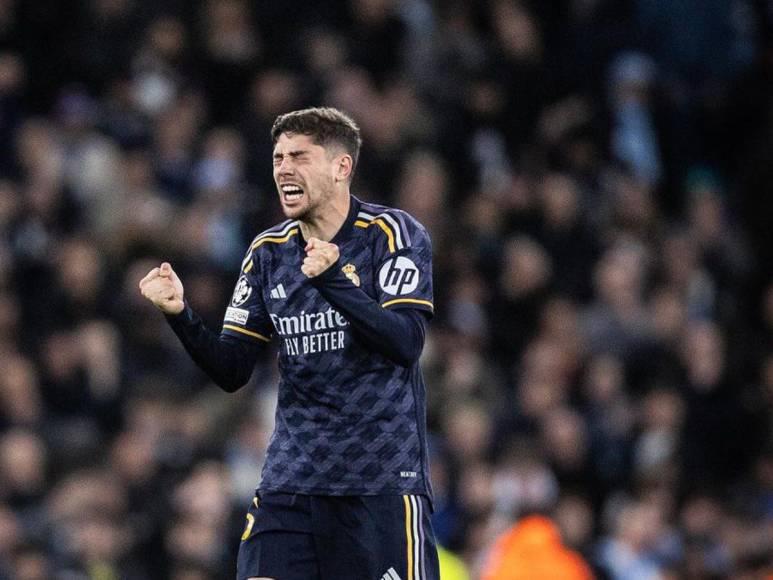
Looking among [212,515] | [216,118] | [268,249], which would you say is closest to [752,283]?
[216,118]

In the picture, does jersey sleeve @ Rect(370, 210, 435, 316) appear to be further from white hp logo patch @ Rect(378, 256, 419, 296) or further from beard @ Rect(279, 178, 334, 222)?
beard @ Rect(279, 178, 334, 222)

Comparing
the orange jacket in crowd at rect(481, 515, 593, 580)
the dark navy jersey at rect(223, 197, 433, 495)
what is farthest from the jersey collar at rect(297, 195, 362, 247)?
the orange jacket in crowd at rect(481, 515, 593, 580)

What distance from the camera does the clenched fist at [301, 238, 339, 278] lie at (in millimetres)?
6000

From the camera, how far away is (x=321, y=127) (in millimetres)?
6406

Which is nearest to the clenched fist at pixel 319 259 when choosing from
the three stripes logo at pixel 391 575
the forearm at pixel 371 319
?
the forearm at pixel 371 319

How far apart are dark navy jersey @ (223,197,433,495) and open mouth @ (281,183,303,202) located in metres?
0.22

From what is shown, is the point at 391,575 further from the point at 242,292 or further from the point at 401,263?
the point at 242,292

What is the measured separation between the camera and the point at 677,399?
12766 millimetres

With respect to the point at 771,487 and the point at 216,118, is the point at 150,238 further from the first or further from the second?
the point at 771,487

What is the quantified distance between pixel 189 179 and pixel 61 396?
2023 millimetres

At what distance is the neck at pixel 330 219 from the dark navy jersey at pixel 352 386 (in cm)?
2

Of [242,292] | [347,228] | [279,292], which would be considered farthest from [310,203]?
[242,292]

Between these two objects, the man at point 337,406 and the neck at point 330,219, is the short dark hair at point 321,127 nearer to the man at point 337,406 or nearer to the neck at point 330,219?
the man at point 337,406

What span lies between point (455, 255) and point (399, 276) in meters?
6.90
